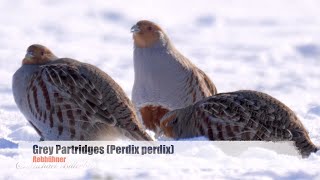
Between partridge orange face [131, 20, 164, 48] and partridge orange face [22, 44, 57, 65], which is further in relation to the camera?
partridge orange face [131, 20, 164, 48]

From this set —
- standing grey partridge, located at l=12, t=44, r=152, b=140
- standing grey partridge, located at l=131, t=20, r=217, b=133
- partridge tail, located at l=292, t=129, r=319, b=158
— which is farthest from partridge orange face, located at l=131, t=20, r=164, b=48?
partridge tail, located at l=292, t=129, r=319, b=158

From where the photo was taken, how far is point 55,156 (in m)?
5.43

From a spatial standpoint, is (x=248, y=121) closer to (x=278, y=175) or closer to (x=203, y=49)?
(x=278, y=175)

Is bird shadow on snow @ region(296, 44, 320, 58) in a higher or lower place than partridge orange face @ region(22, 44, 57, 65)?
lower

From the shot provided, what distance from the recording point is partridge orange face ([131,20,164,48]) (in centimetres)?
786

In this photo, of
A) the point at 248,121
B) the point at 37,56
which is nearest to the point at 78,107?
the point at 37,56

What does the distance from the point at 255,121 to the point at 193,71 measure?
1.71m

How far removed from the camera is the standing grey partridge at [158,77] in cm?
775

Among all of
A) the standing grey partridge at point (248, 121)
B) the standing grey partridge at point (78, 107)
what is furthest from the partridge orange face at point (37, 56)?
the standing grey partridge at point (248, 121)

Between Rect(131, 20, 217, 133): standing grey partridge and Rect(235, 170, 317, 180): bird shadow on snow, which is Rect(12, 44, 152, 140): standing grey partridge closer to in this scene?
Rect(131, 20, 217, 133): standing grey partridge

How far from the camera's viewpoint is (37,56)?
666 cm

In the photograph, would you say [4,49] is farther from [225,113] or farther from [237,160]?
[237,160]

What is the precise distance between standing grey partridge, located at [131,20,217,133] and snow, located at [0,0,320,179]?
1.04 meters

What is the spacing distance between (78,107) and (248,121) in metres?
1.21
